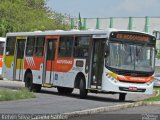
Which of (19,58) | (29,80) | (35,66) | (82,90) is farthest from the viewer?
(19,58)

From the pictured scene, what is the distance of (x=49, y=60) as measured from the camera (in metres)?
28.7

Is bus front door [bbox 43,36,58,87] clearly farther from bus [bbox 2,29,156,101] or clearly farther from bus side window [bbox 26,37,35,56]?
bus side window [bbox 26,37,35,56]

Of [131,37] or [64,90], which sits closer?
[131,37]

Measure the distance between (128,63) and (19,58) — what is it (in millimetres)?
8728

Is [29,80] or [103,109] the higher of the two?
[103,109]

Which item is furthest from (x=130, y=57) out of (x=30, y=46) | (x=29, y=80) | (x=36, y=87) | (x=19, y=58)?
(x=19, y=58)

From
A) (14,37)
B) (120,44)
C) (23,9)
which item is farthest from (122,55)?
(23,9)

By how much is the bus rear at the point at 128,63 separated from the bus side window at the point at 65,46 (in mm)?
3214

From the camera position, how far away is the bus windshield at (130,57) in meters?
24.4

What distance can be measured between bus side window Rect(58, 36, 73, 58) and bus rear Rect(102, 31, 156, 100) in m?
3.21

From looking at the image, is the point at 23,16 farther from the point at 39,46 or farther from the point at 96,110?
the point at 96,110

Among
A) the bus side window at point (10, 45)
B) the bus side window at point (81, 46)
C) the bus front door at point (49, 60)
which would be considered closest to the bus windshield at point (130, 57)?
the bus side window at point (81, 46)

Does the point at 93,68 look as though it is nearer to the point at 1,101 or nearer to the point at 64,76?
the point at 64,76

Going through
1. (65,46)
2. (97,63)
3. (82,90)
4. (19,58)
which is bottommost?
(82,90)
